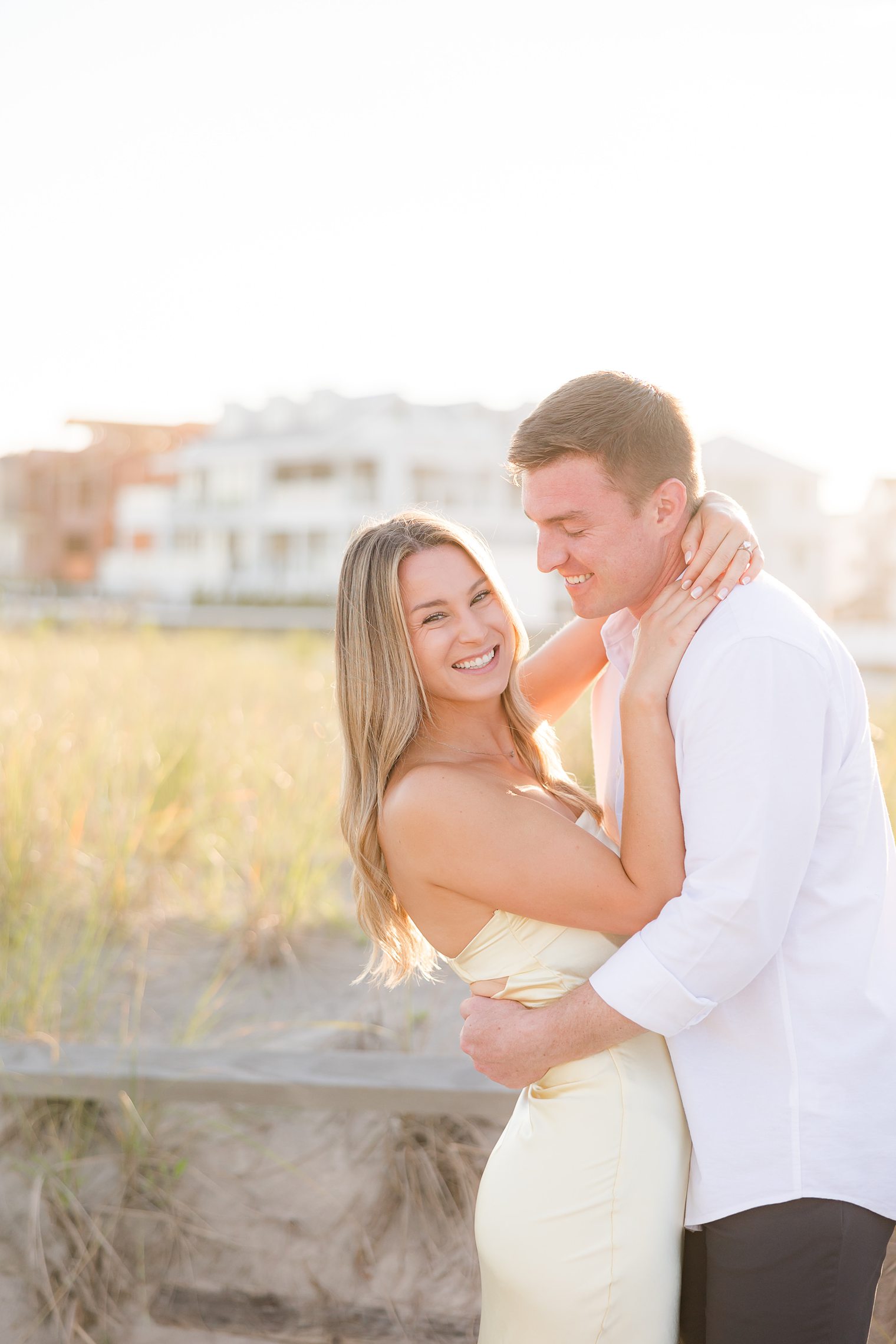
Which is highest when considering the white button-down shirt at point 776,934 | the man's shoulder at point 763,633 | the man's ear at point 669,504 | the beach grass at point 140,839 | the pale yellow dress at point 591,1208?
the man's ear at point 669,504

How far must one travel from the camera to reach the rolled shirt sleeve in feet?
5.94

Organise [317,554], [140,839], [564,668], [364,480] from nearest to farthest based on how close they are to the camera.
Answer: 1. [564,668]
2. [140,839]
3. [364,480]
4. [317,554]

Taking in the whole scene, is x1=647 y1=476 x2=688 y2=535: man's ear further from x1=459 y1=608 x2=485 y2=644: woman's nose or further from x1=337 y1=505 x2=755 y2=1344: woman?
x1=459 y1=608 x2=485 y2=644: woman's nose

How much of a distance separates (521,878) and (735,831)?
0.45m

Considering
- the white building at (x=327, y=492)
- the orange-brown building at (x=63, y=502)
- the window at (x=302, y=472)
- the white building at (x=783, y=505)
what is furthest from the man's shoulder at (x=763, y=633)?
the orange-brown building at (x=63, y=502)

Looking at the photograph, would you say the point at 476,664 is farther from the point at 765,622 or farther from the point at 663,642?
the point at 765,622

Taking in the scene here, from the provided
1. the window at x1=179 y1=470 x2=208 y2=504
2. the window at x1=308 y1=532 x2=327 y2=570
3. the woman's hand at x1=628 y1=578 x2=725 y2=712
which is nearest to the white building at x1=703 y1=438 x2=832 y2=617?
the window at x1=308 y1=532 x2=327 y2=570

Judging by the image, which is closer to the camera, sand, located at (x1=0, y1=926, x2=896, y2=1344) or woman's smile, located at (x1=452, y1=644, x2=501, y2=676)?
woman's smile, located at (x1=452, y1=644, x2=501, y2=676)

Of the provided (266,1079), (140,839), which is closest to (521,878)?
(266,1079)

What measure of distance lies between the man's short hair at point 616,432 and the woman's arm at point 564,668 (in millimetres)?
725

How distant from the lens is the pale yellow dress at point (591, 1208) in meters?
2.01

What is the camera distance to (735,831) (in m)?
1.83

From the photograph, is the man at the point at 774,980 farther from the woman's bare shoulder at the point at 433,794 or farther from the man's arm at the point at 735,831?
the woman's bare shoulder at the point at 433,794

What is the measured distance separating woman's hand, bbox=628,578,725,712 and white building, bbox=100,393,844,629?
38.2 m
